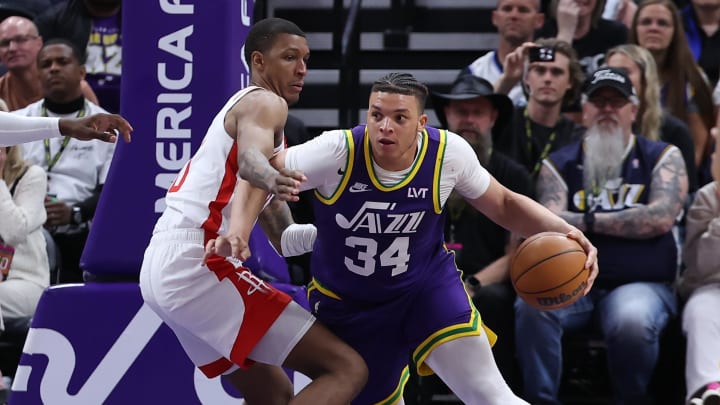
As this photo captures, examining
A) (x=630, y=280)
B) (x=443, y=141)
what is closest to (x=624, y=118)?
(x=630, y=280)

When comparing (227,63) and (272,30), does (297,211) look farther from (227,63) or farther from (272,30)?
(272,30)

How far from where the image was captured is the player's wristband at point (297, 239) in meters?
4.77

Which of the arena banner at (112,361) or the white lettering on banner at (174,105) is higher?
the white lettering on banner at (174,105)

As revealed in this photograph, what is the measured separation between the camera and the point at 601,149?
21.0 feet

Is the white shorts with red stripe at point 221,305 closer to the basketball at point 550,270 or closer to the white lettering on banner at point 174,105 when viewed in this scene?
the white lettering on banner at point 174,105

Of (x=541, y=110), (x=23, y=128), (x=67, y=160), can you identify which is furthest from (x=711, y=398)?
(x=67, y=160)

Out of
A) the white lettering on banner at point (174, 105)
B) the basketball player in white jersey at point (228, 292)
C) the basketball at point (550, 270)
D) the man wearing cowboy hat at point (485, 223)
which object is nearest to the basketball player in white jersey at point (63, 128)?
the white lettering on banner at point (174, 105)

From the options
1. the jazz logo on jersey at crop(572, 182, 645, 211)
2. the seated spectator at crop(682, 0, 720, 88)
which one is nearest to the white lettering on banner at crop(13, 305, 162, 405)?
the jazz logo on jersey at crop(572, 182, 645, 211)

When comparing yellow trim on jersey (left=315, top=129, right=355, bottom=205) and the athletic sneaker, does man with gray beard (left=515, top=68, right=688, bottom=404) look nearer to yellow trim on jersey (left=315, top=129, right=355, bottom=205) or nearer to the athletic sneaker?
the athletic sneaker

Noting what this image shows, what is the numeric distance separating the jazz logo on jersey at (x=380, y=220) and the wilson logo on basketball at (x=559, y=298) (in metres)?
0.68

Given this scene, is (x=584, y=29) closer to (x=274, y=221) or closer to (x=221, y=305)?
(x=274, y=221)

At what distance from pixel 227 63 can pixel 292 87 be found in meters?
0.71

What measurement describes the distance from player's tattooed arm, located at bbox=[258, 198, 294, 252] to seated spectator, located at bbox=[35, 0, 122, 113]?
328 cm

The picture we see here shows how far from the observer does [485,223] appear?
21.3 feet
